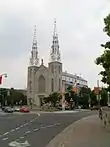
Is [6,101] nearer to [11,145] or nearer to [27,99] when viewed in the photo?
[27,99]

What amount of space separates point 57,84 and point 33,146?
166m

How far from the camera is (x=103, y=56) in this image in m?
24.0

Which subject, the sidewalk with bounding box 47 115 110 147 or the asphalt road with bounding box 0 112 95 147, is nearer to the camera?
the sidewalk with bounding box 47 115 110 147

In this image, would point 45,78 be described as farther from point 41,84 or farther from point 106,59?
point 106,59

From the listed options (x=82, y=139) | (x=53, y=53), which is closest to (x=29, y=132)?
(x=82, y=139)

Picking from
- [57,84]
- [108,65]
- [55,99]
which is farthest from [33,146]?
[57,84]

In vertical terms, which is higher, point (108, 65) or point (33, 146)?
point (108, 65)

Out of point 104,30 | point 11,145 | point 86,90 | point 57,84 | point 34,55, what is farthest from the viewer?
point 34,55

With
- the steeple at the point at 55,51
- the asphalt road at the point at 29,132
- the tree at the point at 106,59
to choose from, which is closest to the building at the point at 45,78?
the steeple at the point at 55,51

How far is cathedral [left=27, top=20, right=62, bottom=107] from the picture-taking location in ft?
596

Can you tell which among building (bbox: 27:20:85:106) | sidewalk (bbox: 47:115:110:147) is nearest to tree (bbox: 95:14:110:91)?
sidewalk (bbox: 47:115:110:147)

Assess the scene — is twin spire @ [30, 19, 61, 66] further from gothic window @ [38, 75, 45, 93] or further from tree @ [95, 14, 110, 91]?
tree @ [95, 14, 110, 91]

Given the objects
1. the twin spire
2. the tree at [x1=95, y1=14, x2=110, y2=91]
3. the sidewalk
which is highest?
the twin spire

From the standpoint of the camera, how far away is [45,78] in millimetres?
187125
